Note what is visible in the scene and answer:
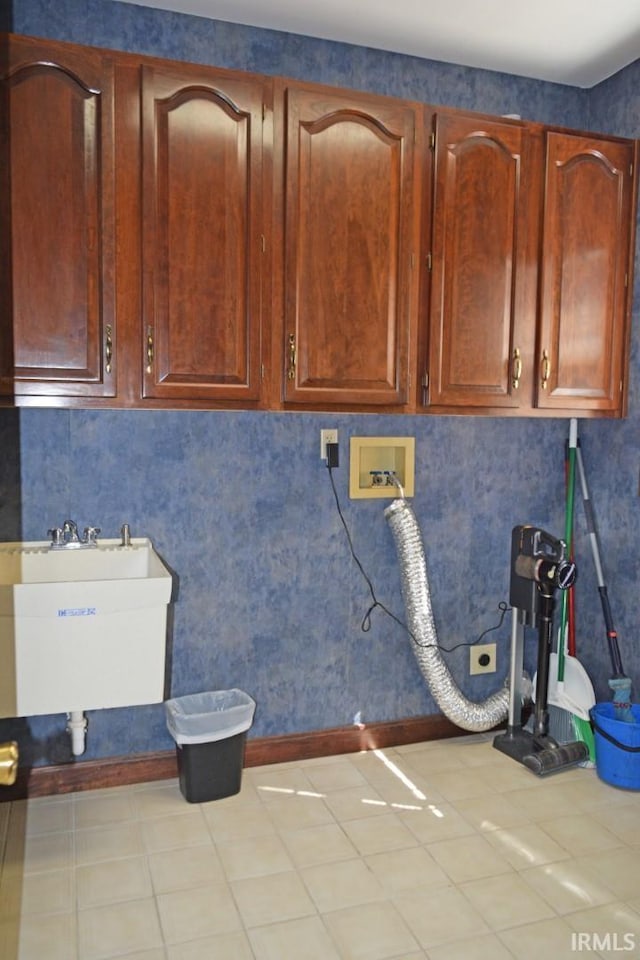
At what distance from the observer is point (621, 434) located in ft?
9.56

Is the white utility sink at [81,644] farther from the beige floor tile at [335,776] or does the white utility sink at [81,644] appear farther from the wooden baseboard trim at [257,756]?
the beige floor tile at [335,776]

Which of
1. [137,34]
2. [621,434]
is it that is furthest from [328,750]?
[137,34]

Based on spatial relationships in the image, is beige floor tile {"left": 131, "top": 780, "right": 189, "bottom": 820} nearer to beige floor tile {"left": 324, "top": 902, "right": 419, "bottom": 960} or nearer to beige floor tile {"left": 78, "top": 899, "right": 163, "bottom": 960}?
beige floor tile {"left": 78, "top": 899, "right": 163, "bottom": 960}

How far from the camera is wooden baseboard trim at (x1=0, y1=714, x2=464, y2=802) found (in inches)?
98.0

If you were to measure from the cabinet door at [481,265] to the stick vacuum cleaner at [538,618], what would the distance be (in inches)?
22.4

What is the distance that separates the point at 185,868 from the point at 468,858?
0.82 metres

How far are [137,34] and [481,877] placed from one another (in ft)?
9.14

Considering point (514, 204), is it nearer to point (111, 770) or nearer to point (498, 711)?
→ point (498, 711)

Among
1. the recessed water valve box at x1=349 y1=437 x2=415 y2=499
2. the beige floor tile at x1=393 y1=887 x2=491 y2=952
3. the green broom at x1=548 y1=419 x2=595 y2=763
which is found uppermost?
the recessed water valve box at x1=349 y1=437 x2=415 y2=499

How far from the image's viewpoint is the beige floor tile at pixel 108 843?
2166mm

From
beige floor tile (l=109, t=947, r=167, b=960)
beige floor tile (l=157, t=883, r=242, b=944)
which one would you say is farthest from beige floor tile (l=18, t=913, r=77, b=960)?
beige floor tile (l=157, t=883, r=242, b=944)

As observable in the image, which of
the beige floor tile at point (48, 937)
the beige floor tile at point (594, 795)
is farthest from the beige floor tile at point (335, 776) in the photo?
the beige floor tile at point (48, 937)

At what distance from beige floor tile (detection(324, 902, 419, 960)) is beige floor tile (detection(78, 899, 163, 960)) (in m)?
0.44

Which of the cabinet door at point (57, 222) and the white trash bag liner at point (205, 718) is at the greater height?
the cabinet door at point (57, 222)
